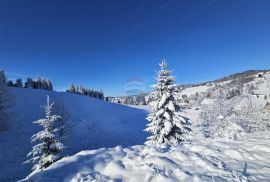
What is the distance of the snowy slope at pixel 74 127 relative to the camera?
110 feet

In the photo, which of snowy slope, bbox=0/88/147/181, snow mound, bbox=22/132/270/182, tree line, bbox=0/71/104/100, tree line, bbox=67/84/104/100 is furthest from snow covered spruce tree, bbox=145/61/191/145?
tree line, bbox=67/84/104/100

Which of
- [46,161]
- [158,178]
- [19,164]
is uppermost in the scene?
[158,178]

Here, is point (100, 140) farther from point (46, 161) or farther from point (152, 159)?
point (152, 159)

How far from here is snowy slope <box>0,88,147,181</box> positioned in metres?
33.5

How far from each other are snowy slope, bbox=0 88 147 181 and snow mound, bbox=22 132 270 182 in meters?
23.5

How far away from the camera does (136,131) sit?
69.5 metres

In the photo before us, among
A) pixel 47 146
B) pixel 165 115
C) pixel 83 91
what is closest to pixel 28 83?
pixel 83 91

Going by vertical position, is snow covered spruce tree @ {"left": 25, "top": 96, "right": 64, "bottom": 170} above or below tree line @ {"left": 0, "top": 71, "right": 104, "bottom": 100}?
below

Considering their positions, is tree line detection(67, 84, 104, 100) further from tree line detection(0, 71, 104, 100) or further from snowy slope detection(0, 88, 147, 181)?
snowy slope detection(0, 88, 147, 181)

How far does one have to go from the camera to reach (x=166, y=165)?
7598 millimetres

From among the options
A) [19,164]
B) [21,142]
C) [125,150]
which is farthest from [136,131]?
[125,150]

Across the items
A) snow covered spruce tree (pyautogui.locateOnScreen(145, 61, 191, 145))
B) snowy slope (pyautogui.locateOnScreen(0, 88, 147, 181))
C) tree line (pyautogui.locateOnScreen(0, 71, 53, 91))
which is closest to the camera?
snow covered spruce tree (pyautogui.locateOnScreen(145, 61, 191, 145))

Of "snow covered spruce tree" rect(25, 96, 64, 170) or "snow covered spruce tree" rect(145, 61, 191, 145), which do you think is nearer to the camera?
"snow covered spruce tree" rect(25, 96, 64, 170)

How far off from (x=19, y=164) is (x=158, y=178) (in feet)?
99.4
